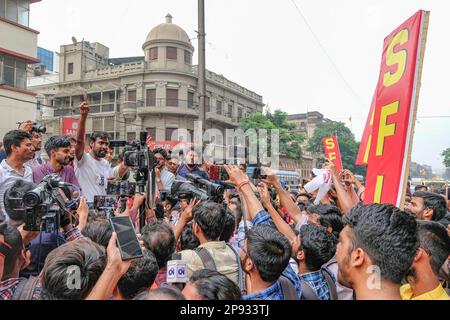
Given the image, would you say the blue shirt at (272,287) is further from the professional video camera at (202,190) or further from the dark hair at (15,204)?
the dark hair at (15,204)

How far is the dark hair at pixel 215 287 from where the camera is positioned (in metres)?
1.42

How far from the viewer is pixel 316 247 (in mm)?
2223

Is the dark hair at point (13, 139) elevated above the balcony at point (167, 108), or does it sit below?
below

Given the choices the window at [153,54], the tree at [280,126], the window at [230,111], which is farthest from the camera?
the window at [230,111]

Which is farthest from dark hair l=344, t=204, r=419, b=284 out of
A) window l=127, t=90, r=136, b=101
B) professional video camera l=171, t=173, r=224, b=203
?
window l=127, t=90, r=136, b=101

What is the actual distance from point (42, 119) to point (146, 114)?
7.50 meters

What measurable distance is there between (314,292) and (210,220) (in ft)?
2.59

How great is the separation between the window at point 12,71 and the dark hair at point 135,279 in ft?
48.6

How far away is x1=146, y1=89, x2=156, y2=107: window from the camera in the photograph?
2411 cm

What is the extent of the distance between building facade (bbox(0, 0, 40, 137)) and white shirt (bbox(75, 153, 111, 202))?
11.4m

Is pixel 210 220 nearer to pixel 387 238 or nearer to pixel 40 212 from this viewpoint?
pixel 40 212

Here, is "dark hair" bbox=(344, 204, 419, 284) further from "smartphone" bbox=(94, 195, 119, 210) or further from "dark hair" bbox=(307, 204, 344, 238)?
"smartphone" bbox=(94, 195, 119, 210)

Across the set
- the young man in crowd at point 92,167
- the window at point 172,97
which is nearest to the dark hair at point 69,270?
the young man in crowd at point 92,167
